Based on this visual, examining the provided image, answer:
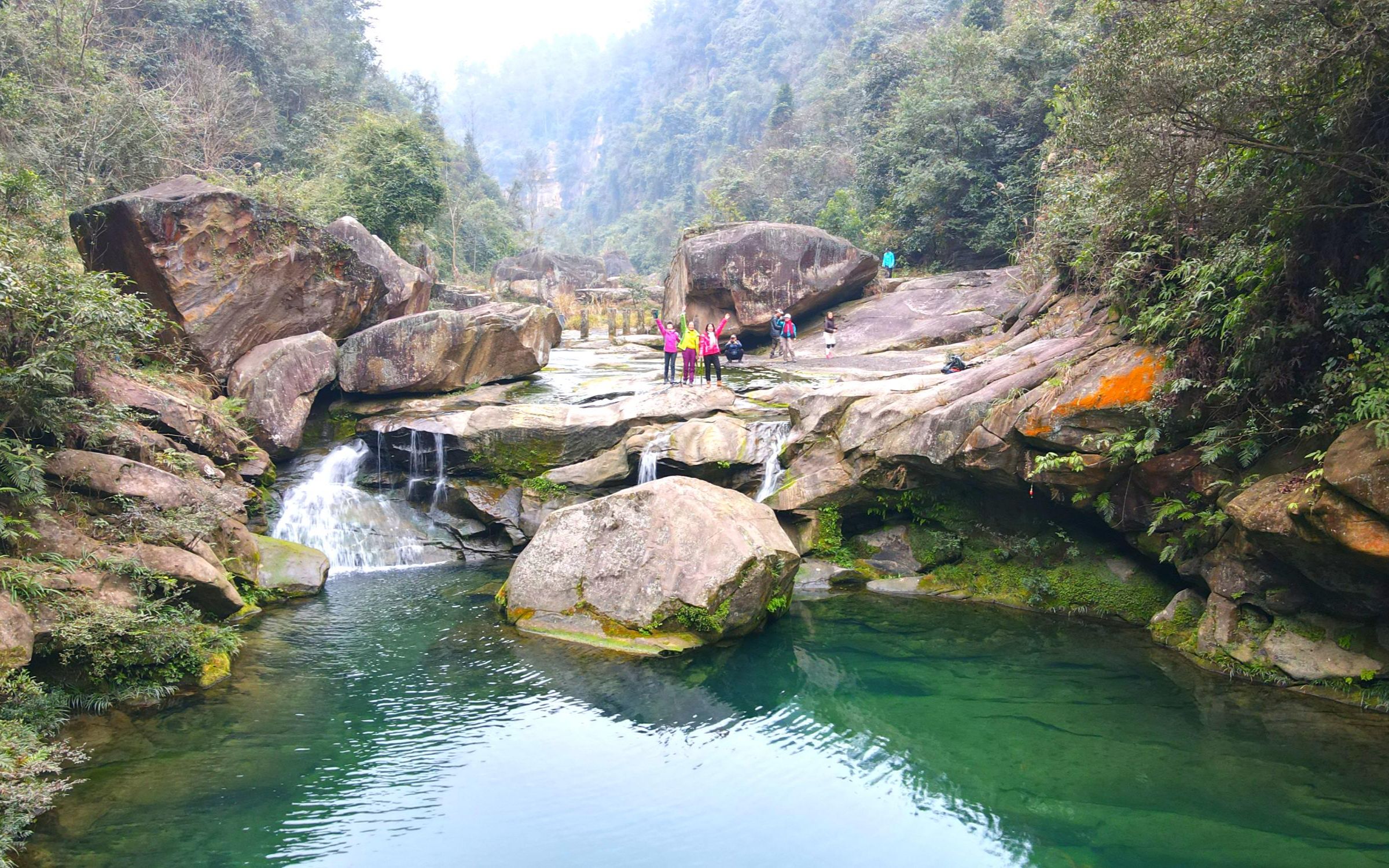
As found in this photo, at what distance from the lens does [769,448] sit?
1506 cm

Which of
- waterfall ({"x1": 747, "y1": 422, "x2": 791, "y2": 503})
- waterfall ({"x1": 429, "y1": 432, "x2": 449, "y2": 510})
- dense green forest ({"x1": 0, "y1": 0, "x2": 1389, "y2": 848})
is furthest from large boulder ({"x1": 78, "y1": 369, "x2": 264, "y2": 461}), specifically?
waterfall ({"x1": 747, "y1": 422, "x2": 791, "y2": 503})

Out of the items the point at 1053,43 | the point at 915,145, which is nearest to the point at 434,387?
the point at 915,145

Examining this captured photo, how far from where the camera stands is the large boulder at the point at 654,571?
Answer: 10.1 m

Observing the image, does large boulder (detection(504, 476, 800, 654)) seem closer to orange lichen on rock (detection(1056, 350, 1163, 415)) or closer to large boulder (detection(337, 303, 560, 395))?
orange lichen on rock (detection(1056, 350, 1163, 415))

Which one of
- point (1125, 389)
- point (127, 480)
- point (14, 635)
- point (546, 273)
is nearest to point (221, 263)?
point (127, 480)

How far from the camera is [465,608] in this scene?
1207 cm

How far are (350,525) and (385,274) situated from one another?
6.67 metres

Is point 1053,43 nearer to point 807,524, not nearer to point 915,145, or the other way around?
point 915,145

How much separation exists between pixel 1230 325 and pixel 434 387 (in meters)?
14.6

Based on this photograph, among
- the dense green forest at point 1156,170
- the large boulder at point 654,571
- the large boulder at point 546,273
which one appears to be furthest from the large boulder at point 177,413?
the large boulder at point 546,273

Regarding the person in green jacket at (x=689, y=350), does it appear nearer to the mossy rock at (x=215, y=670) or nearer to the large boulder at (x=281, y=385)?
the large boulder at (x=281, y=385)

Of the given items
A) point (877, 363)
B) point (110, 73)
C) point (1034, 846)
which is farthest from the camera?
point (110, 73)

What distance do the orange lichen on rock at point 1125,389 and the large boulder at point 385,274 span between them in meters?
14.5

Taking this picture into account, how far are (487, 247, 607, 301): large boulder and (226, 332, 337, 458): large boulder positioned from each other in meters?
28.3
